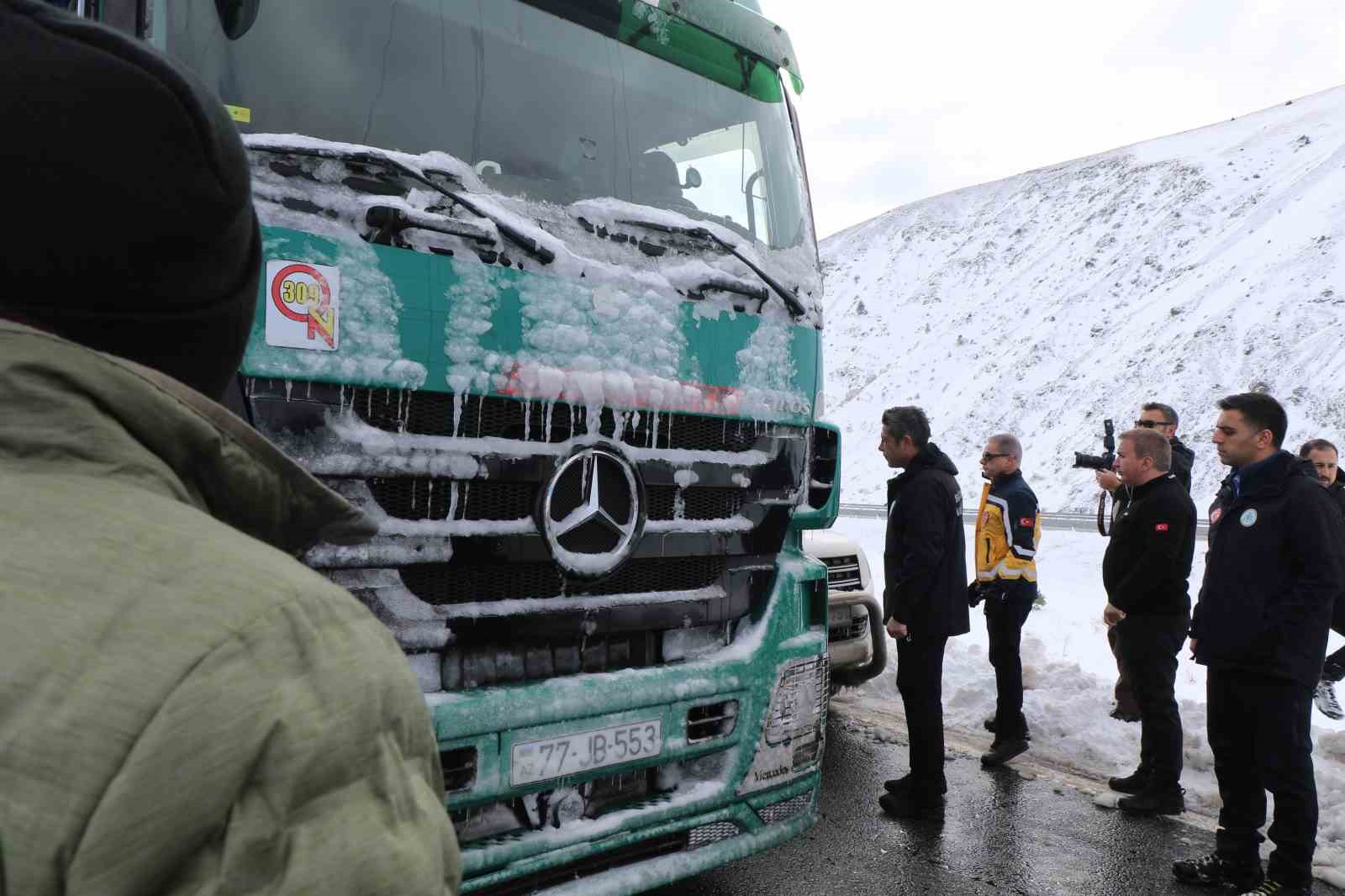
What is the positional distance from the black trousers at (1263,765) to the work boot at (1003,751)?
1.34 m

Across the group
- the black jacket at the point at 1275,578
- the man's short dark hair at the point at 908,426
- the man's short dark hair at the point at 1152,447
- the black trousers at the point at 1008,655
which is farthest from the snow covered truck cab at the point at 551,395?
the black trousers at the point at 1008,655

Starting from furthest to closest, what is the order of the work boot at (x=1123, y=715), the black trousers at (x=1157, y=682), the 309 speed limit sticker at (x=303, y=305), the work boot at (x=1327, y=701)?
the work boot at (x=1123, y=715), the work boot at (x=1327, y=701), the black trousers at (x=1157, y=682), the 309 speed limit sticker at (x=303, y=305)

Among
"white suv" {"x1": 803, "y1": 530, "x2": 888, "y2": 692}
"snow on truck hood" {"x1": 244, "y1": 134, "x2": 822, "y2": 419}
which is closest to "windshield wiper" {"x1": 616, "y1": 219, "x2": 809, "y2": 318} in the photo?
"snow on truck hood" {"x1": 244, "y1": 134, "x2": 822, "y2": 419}

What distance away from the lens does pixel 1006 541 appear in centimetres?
598

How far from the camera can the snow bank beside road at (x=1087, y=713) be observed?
475 centimetres

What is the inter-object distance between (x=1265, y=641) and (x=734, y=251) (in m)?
2.41

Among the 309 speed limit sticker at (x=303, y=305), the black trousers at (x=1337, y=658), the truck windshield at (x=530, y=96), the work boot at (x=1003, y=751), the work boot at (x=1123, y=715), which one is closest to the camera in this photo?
the 309 speed limit sticker at (x=303, y=305)

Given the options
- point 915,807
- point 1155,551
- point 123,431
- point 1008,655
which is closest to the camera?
point 123,431

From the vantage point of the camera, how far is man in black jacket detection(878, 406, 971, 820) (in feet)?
15.1

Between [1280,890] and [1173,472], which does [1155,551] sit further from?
[1280,890]

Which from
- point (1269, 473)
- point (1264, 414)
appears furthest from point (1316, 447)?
point (1269, 473)

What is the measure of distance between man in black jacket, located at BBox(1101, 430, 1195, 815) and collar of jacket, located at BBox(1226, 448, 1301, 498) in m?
0.82

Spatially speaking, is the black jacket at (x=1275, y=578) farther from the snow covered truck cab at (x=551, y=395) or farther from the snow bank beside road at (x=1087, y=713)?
the snow covered truck cab at (x=551, y=395)

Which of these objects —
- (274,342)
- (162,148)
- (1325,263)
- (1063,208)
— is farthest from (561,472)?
(1063,208)
